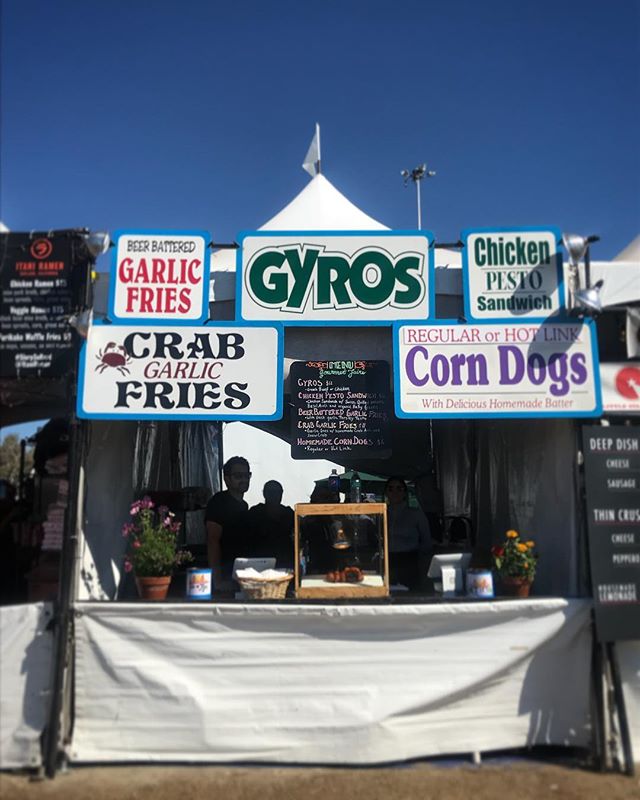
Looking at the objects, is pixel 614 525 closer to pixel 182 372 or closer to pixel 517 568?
pixel 517 568

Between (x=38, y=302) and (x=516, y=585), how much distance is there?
3.69m

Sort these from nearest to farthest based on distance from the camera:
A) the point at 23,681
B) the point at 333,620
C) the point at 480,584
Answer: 1. the point at 23,681
2. the point at 333,620
3. the point at 480,584

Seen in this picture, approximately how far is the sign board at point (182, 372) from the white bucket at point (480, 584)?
5.53ft

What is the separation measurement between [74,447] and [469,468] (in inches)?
193

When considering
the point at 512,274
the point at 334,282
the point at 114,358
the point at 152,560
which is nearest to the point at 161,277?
the point at 114,358

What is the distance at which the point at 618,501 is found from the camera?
13.3 feet

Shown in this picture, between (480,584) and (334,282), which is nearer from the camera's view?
(480,584)

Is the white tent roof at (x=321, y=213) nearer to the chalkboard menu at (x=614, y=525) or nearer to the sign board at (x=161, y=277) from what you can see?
the sign board at (x=161, y=277)

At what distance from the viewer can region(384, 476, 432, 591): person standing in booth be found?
528cm

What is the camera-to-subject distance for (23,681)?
152 inches

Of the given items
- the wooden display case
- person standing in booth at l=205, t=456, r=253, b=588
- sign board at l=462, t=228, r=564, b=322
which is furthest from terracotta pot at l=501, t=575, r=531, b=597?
person standing in booth at l=205, t=456, r=253, b=588

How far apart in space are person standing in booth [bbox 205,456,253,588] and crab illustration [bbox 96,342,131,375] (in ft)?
5.22

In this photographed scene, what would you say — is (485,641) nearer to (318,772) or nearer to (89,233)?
(318,772)

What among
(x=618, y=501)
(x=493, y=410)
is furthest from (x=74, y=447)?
(x=618, y=501)
